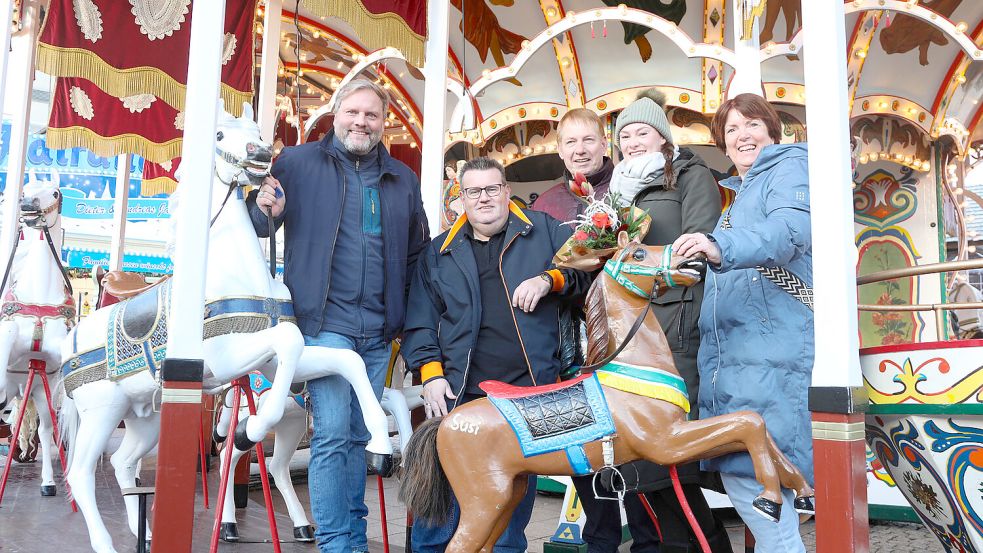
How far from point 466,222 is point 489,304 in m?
0.39

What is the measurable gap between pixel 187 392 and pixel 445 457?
114 cm

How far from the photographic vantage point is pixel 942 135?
8070 mm

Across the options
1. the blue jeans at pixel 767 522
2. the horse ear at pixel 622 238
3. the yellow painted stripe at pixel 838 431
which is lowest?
the blue jeans at pixel 767 522

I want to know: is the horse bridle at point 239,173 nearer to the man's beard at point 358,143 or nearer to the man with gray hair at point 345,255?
the man with gray hair at point 345,255

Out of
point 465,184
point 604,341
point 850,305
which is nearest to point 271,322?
point 465,184

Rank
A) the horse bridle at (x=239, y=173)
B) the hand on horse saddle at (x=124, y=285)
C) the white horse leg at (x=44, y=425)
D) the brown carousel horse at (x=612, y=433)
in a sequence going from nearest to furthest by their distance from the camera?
the brown carousel horse at (x=612, y=433)
the horse bridle at (x=239, y=173)
the hand on horse saddle at (x=124, y=285)
the white horse leg at (x=44, y=425)

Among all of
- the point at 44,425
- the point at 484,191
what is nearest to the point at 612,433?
the point at 484,191

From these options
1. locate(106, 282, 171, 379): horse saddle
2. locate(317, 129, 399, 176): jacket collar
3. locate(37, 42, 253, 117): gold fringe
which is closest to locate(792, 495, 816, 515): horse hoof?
locate(317, 129, 399, 176): jacket collar

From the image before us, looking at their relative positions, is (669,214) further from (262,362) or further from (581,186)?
(262,362)

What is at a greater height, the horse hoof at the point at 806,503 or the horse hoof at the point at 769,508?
the horse hoof at the point at 769,508

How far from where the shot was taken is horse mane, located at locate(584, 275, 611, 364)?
2.49 m

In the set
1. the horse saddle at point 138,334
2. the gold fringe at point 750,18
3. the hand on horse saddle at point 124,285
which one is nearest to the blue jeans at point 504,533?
the horse saddle at point 138,334

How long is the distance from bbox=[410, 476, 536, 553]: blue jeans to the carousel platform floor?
96 centimetres

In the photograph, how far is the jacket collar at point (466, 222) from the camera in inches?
123
